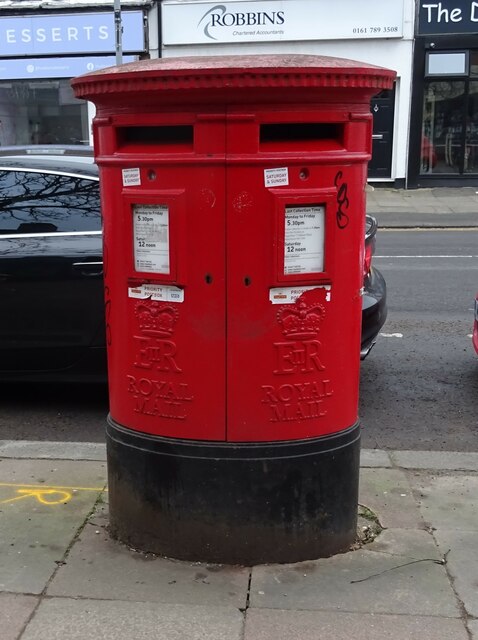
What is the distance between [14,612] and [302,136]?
204 cm

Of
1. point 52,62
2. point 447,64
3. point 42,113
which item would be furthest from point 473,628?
point 42,113

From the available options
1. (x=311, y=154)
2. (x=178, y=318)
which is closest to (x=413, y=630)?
(x=178, y=318)

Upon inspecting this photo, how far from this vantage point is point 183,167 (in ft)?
8.89

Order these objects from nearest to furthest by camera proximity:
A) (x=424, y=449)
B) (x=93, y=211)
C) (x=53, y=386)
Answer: (x=424, y=449), (x=93, y=211), (x=53, y=386)

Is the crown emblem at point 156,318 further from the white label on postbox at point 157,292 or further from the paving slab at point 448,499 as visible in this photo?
the paving slab at point 448,499

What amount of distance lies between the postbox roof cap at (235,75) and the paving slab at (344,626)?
1.88 meters

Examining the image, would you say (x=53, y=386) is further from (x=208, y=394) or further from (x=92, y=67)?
(x=92, y=67)

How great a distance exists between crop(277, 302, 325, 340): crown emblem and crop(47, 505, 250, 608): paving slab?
0.99m

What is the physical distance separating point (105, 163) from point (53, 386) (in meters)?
3.08

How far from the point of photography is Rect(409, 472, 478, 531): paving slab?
11.2 ft

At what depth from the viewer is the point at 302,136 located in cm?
277

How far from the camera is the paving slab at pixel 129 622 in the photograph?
2.57 meters

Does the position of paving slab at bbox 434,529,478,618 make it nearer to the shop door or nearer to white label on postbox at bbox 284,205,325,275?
white label on postbox at bbox 284,205,325,275

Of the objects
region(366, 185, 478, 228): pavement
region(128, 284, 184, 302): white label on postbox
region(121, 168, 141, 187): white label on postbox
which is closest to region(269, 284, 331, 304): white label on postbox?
region(128, 284, 184, 302): white label on postbox
